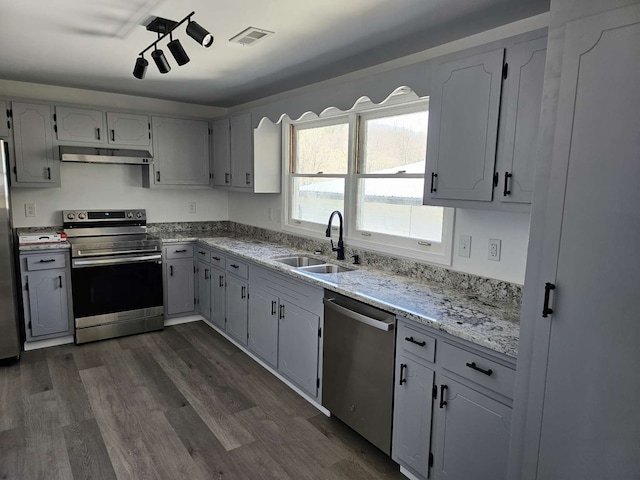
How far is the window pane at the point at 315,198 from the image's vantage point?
3.55 m

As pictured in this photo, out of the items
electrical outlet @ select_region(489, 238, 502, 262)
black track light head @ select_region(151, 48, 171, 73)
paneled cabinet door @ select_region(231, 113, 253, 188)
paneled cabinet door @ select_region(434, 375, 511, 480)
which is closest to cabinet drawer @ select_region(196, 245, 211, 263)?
paneled cabinet door @ select_region(231, 113, 253, 188)

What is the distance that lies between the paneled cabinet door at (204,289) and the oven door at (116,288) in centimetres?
39

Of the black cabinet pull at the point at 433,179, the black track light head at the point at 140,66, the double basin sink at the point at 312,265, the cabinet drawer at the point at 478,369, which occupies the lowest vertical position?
the cabinet drawer at the point at 478,369

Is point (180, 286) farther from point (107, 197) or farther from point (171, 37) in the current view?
point (171, 37)

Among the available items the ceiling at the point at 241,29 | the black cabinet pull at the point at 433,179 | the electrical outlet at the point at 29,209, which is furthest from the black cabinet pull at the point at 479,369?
the electrical outlet at the point at 29,209

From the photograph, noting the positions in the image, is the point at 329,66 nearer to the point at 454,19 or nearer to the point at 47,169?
the point at 454,19

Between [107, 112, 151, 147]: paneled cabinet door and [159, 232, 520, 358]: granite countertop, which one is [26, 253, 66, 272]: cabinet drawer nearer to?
[107, 112, 151, 147]: paneled cabinet door

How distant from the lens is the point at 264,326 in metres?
3.33

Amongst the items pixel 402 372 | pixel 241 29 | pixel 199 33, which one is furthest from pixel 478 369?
pixel 241 29

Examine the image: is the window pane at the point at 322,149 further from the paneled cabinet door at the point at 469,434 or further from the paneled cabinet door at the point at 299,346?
the paneled cabinet door at the point at 469,434

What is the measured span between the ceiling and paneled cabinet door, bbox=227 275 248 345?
69.2 inches

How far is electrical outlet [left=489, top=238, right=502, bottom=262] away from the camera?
7.63 feet

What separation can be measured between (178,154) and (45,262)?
1660 millimetres

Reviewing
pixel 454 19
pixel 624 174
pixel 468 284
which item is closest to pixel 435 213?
pixel 468 284
